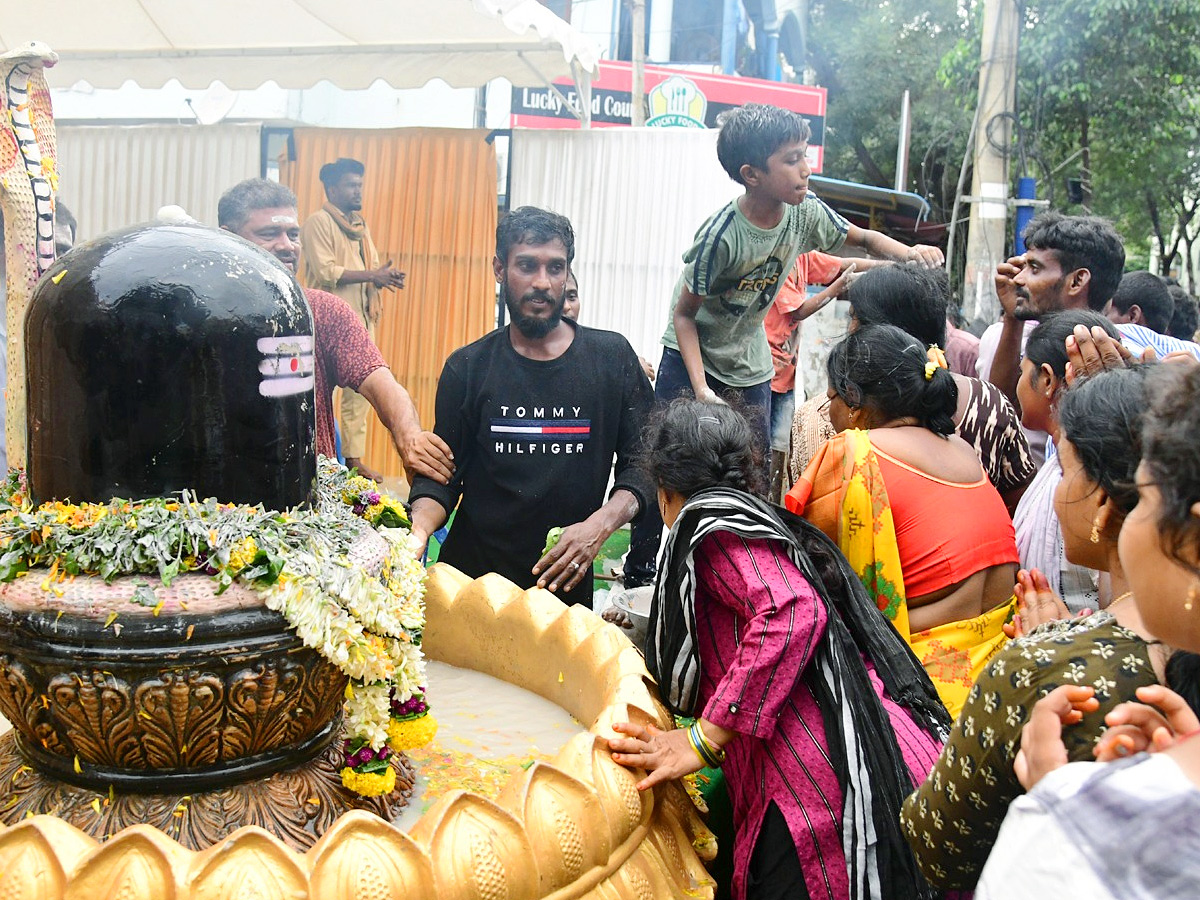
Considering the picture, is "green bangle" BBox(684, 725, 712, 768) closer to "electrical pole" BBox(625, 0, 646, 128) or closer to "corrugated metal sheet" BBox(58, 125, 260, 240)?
"corrugated metal sheet" BBox(58, 125, 260, 240)

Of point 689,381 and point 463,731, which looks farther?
point 689,381

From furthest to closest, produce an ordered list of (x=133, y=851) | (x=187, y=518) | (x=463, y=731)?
(x=463, y=731) < (x=187, y=518) < (x=133, y=851)

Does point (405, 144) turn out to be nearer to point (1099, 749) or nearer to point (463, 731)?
point (463, 731)

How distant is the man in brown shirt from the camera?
24.0ft

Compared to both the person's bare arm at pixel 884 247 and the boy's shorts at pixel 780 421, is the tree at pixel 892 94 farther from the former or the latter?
the person's bare arm at pixel 884 247

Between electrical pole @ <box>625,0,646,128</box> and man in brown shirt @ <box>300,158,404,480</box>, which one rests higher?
electrical pole @ <box>625,0,646,128</box>

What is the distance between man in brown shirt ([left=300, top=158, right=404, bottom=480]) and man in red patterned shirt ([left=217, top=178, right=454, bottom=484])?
2.15 metres

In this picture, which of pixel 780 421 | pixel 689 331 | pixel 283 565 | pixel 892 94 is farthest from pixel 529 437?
pixel 892 94

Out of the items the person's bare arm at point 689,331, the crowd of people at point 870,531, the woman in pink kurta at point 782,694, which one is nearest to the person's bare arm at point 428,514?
the crowd of people at point 870,531

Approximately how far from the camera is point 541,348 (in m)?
3.95

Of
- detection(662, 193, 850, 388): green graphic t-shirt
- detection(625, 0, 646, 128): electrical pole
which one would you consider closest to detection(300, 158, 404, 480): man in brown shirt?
detection(662, 193, 850, 388): green graphic t-shirt

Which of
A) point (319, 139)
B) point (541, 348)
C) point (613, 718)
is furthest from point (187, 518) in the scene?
point (319, 139)

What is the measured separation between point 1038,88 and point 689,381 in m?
13.0

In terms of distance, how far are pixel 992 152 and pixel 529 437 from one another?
775cm
